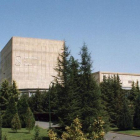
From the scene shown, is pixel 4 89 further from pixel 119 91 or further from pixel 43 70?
pixel 43 70

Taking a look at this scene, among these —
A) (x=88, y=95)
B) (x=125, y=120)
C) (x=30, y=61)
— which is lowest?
(x=125, y=120)

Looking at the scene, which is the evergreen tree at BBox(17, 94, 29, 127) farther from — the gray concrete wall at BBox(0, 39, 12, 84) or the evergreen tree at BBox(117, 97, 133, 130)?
the gray concrete wall at BBox(0, 39, 12, 84)

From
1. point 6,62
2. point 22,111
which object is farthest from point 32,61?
point 22,111

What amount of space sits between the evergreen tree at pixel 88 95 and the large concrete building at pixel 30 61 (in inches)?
2093

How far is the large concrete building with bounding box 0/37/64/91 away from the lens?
81.5m

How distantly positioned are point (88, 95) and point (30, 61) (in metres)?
60.9

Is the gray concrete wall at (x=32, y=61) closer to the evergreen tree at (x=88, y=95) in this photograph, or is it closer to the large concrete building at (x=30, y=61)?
the large concrete building at (x=30, y=61)

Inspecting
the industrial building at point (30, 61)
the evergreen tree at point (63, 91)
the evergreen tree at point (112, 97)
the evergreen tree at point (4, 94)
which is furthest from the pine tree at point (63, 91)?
the industrial building at point (30, 61)

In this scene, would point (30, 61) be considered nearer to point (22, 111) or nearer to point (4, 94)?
point (4, 94)

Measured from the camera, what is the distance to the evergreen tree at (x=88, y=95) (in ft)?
78.5

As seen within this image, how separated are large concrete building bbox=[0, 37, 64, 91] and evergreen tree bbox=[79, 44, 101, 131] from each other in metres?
53.2

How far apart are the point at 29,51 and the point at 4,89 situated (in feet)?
121

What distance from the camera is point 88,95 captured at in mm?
24797

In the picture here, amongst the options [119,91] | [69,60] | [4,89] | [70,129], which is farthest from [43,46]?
[70,129]
